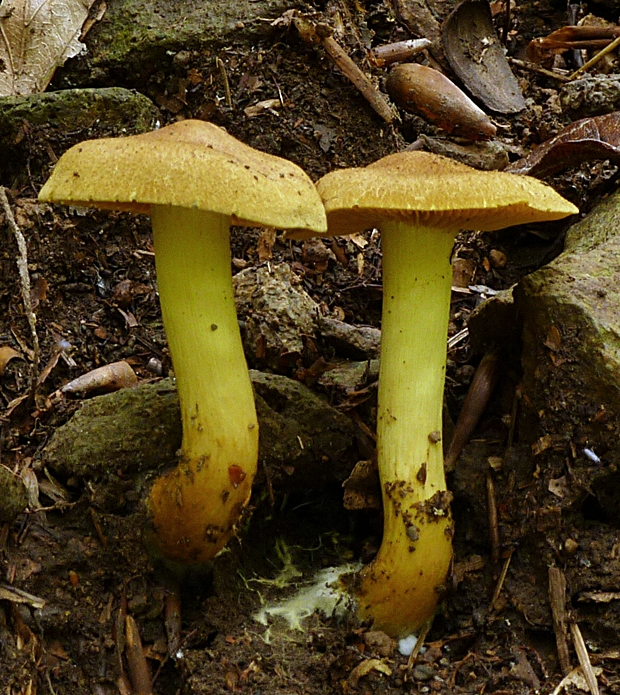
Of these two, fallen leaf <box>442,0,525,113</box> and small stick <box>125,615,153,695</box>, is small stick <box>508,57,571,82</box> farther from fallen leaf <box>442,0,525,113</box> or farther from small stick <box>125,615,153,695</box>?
small stick <box>125,615,153,695</box>

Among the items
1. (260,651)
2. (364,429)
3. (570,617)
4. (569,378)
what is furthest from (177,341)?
(570,617)

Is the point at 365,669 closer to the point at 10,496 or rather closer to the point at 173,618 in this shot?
the point at 173,618

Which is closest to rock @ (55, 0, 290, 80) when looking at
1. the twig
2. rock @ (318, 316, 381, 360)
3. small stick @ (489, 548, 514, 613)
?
the twig

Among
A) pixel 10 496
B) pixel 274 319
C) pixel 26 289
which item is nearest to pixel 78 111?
pixel 26 289

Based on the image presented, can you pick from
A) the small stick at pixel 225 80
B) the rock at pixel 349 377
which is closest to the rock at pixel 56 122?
the small stick at pixel 225 80

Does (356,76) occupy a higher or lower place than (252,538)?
higher

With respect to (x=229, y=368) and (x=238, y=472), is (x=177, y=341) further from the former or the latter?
(x=238, y=472)
